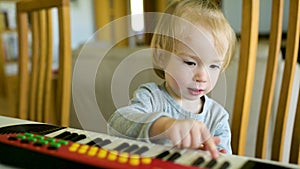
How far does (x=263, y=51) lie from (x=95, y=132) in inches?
32.5

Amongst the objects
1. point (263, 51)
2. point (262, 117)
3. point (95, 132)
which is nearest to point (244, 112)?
point (262, 117)

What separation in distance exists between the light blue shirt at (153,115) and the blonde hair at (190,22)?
50 mm

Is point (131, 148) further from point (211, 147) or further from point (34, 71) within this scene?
point (34, 71)

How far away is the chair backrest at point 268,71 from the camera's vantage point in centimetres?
63

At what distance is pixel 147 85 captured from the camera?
0.53 meters

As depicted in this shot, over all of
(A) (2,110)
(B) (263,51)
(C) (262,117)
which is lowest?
(A) (2,110)

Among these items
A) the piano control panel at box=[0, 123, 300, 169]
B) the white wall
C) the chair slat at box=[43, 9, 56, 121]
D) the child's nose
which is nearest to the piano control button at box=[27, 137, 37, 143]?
the piano control panel at box=[0, 123, 300, 169]

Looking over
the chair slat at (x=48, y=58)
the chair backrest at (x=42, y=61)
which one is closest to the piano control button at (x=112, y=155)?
the chair backrest at (x=42, y=61)

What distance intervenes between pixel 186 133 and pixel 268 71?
1.23ft

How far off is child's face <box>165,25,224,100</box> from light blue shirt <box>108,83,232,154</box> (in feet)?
0.18

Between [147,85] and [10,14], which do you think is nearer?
[147,85]

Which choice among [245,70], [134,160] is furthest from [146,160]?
[245,70]

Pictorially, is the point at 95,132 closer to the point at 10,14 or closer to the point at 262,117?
the point at 262,117

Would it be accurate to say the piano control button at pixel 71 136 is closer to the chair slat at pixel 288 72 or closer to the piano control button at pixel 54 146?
the piano control button at pixel 54 146
